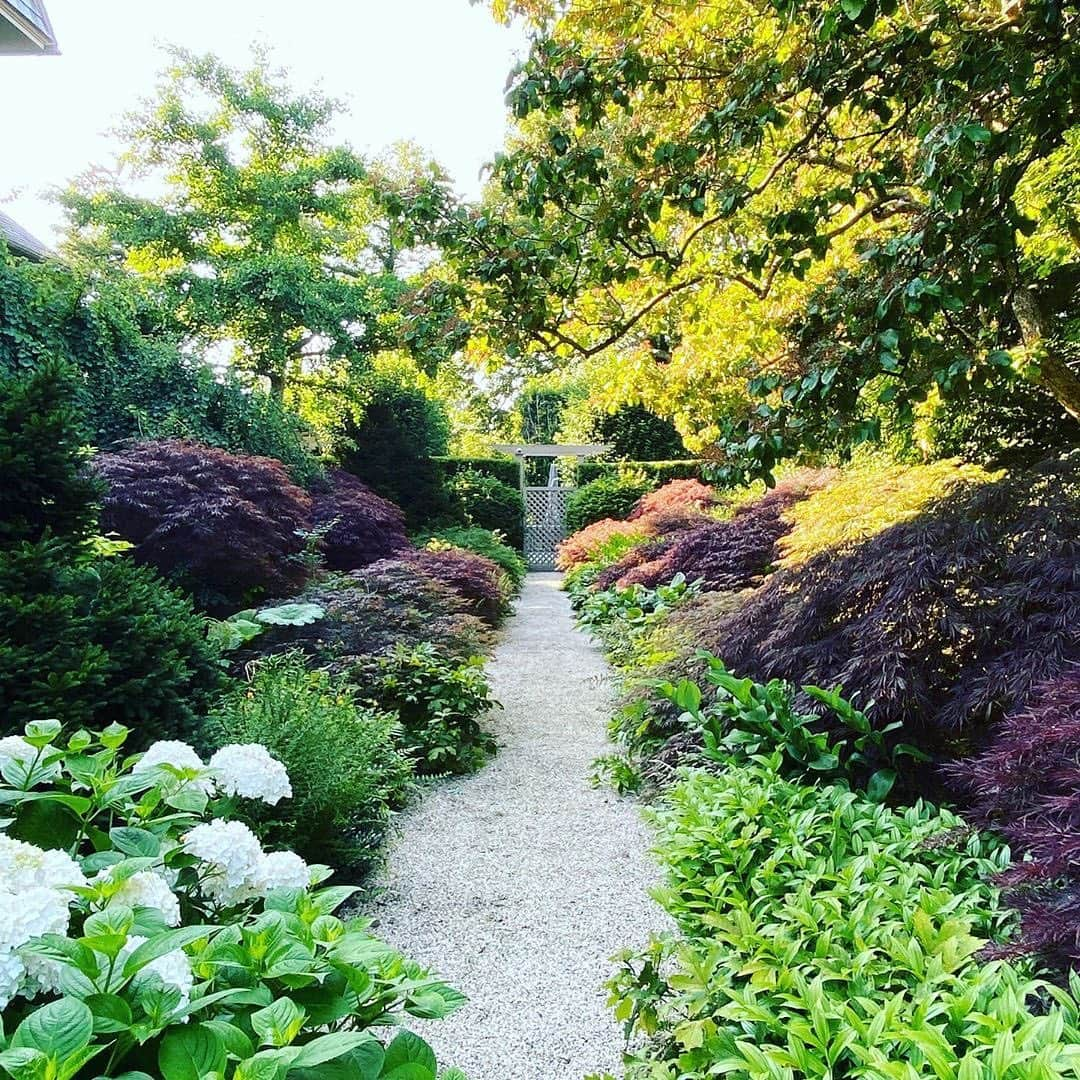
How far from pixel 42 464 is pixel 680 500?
752 centimetres

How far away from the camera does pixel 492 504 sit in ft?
43.5

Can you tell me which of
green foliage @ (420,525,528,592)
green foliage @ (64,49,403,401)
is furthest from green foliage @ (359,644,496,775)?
green foliage @ (64,49,403,401)

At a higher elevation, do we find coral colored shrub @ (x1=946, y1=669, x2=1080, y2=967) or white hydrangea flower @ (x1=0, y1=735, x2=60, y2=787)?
white hydrangea flower @ (x1=0, y1=735, x2=60, y2=787)

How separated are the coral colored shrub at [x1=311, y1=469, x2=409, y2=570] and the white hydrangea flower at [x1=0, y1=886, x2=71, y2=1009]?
6081 mm

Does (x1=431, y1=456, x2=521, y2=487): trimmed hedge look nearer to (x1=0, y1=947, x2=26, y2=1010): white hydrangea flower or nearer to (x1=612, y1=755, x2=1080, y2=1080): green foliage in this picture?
(x1=612, y1=755, x2=1080, y2=1080): green foliage

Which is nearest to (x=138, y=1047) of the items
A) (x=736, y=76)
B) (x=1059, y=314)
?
(x=736, y=76)

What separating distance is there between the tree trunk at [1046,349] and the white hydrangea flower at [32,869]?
3.37 metres

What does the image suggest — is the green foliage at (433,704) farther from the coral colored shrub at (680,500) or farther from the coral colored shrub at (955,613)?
the coral colored shrub at (680,500)

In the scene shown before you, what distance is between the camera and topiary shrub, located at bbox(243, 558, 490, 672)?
4336mm

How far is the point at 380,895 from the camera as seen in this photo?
2508 millimetres

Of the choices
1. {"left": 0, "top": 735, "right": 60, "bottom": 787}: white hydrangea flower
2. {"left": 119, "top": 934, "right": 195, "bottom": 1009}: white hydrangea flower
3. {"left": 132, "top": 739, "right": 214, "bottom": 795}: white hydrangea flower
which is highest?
{"left": 0, "top": 735, "right": 60, "bottom": 787}: white hydrangea flower

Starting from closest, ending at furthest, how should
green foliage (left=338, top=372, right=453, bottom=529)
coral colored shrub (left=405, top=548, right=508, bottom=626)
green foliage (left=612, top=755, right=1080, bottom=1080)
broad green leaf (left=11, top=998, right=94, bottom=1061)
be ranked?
broad green leaf (left=11, top=998, right=94, bottom=1061) → green foliage (left=612, top=755, right=1080, bottom=1080) → coral colored shrub (left=405, top=548, right=508, bottom=626) → green foliage (left=338, top=372, right=453, bottom=529)

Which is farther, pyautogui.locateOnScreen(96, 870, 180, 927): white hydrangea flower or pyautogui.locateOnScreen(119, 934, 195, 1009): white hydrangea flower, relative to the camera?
pyautogui.locateOnScreen(96, 870, 180, 927): white hydrangea flower

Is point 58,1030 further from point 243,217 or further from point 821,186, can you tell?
point 243,217
